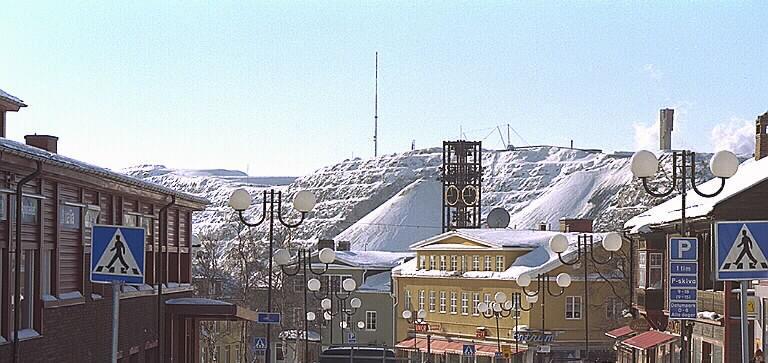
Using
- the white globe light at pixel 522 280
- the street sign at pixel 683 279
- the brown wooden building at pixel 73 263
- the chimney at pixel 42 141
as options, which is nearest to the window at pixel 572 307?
the white globe light at pixel 522 280

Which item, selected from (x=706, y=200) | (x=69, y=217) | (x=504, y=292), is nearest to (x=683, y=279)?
(x=69, y=217)

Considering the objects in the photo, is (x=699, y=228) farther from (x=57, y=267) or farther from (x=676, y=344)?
(x=57, y=267)

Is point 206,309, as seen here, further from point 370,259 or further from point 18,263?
point 370,259

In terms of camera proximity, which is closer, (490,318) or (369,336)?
(490,318)

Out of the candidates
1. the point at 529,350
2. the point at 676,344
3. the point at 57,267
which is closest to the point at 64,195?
the point at 57,267

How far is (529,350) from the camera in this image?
238ft

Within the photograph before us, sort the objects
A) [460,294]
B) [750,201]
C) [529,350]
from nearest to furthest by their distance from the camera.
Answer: [750,201]
[529,350]
[460,294]

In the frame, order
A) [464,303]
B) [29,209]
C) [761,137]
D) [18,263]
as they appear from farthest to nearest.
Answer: [464,303] < [761,137] < [29,209] < [18,263]

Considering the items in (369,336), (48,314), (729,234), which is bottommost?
(369,336)

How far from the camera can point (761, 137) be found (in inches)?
1693

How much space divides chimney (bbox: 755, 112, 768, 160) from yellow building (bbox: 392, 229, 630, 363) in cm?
2206

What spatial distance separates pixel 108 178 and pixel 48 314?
3839 mm

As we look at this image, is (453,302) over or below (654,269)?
below

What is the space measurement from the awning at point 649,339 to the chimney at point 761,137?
Result: 20.7ft
